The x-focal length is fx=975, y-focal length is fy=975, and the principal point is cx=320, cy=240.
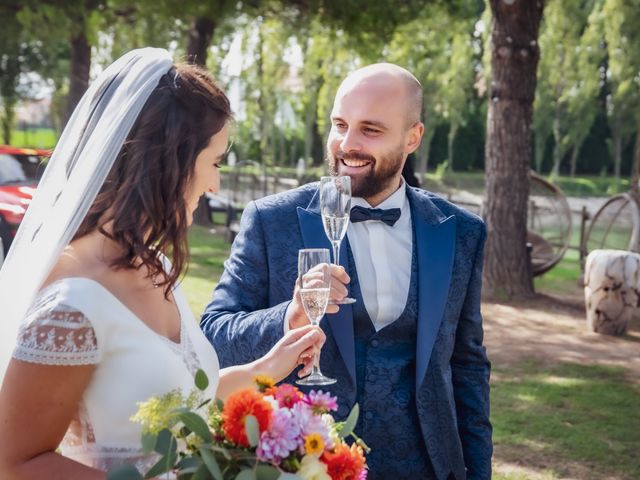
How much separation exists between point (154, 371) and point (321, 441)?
422mm

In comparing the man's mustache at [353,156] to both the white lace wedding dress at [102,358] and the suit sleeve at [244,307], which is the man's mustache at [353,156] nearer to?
the suit sleeve at [244,307]

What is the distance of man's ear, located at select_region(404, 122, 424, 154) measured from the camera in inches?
143

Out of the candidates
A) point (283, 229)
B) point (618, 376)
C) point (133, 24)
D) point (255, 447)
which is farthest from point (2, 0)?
point (255, 447)

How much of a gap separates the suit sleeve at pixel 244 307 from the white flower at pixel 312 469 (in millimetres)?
1069

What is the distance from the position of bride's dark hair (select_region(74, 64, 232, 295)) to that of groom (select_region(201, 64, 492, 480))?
2.93 ft

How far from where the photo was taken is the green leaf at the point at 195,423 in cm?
202

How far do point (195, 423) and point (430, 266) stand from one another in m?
1.58

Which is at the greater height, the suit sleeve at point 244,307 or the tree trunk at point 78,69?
the tree trunk at point 78,69

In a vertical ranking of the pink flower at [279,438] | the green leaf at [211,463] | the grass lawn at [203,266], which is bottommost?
the grass lawn at [203,266]

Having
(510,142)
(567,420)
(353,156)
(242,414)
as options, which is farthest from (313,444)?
(510,142)

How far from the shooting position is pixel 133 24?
23797 mm

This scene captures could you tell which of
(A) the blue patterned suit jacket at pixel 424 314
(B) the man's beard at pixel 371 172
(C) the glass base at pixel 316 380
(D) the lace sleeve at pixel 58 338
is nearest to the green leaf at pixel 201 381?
(D) the lace sleeve at pixel 58 338

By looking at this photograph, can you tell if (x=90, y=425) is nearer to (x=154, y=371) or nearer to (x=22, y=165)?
(x=154, y=371)

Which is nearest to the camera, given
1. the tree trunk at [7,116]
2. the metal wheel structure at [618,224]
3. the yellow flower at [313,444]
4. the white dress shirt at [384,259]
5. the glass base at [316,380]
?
the yellow flower at [313,444]
